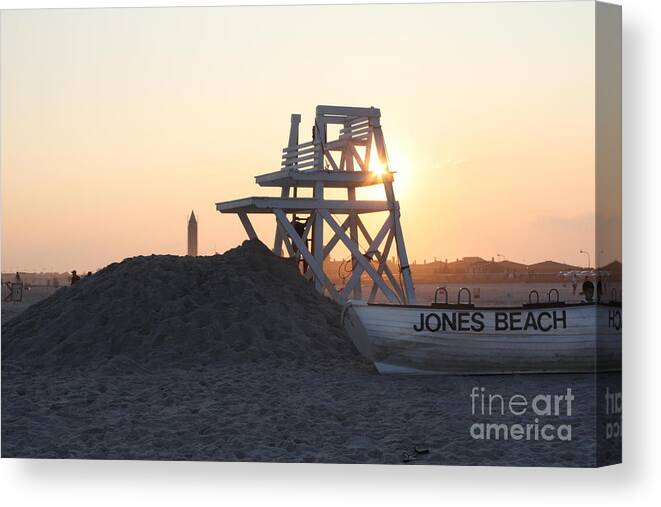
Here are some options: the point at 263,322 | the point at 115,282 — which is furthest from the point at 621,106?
the point at 115,282

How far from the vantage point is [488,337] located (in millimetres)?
19969

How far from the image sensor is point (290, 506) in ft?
55.3

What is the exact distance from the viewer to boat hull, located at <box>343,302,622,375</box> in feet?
64.3

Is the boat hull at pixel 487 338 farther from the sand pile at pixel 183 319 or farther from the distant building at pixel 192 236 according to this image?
the distant building at pixel 192 236

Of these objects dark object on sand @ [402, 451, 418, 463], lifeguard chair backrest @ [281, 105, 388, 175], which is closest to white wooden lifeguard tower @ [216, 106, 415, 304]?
lifeguard chair backrest @ [281, 105, 388, 175]

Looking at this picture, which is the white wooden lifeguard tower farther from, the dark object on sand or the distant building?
the dark object on sand

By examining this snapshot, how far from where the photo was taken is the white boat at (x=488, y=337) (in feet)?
64.3

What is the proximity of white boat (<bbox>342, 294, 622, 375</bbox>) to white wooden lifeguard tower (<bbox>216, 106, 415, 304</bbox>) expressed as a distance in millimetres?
4046

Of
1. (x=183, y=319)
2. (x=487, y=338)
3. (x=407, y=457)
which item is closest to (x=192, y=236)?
(x=183, y=319)

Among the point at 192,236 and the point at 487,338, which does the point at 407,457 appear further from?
the point at 192,236

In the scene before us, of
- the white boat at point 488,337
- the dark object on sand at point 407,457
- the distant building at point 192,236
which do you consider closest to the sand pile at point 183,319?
the distant building at point 192,236

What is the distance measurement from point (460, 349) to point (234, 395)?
390 centimetres

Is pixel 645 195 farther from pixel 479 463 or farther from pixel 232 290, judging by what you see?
pixel 232 290

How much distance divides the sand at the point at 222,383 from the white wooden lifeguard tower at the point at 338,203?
37.5 inches
